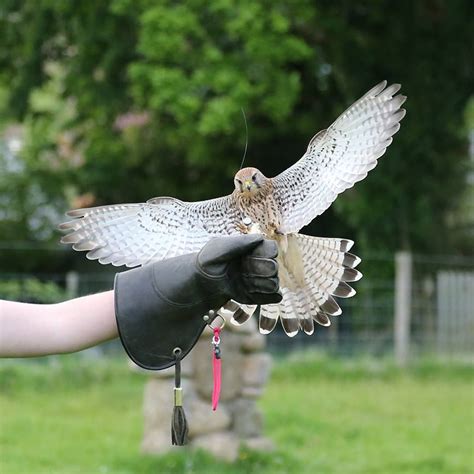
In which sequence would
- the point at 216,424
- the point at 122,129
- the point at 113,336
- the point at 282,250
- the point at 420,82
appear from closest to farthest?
1. the point at 113,336
2. the point at 282,250
3. the point at 216,424
4. the point at 420,82
5. the point at 122,129

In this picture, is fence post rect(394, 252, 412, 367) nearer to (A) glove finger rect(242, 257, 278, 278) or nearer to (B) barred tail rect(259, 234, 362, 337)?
(B) barred tail rect(259, 234, 362, 337)

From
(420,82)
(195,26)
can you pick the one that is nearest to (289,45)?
(195,26)

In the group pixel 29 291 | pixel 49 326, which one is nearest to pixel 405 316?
pixel 29 291

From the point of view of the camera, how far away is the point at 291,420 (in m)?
8.27

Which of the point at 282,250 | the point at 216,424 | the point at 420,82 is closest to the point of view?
the point at 282,250

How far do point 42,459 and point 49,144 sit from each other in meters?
9.30

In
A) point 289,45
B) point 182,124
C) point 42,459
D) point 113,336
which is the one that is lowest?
point 42,459

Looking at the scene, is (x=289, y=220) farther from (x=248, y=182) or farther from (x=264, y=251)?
(x=264, y=251)

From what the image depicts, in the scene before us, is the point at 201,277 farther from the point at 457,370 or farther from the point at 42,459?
the point at 457,370

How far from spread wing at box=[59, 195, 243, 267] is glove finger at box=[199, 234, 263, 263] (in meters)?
0.72

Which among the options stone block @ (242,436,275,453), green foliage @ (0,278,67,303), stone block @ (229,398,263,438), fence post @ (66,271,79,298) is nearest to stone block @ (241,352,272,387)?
stone block @ (229,398,263,438)

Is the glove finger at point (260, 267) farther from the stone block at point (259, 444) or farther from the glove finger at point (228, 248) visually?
the stone block at point (259, 444)

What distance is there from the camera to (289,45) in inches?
451

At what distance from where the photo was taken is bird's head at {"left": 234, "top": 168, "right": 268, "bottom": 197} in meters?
3.50
